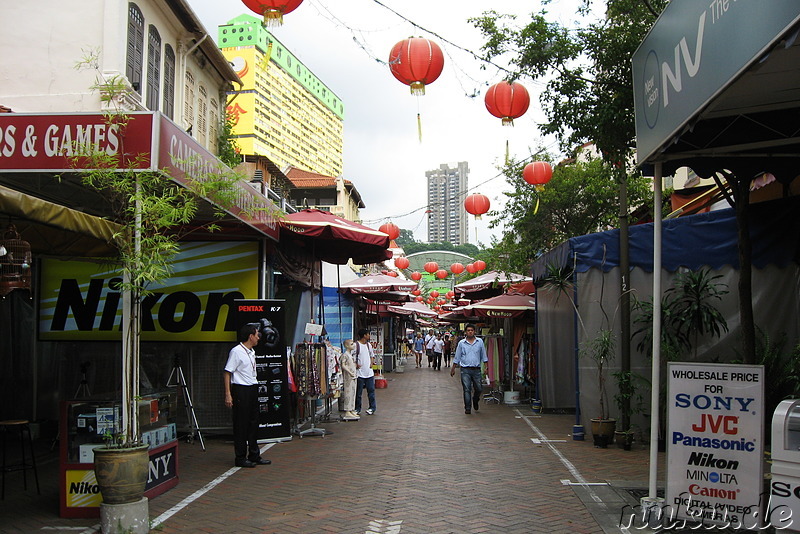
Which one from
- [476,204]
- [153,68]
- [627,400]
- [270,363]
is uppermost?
[153,68]

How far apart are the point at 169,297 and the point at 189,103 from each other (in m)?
9.55

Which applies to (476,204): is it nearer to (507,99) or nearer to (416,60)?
(507,99)

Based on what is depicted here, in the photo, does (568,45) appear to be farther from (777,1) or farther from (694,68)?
(777,1)

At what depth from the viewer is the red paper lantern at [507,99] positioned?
9.73 m

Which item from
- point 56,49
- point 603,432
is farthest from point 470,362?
point 56,49

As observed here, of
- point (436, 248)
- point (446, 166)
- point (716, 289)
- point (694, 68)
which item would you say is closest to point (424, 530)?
point (694, 68)

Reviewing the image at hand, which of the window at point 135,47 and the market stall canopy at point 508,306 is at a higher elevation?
the window at point 135,47

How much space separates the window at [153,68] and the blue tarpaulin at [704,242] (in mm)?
10228

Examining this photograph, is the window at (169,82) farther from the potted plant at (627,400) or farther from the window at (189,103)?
the potted plant at (627,400)

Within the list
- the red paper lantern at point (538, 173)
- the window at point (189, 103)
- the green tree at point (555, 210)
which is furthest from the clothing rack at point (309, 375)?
the green tree at point (555, 210)

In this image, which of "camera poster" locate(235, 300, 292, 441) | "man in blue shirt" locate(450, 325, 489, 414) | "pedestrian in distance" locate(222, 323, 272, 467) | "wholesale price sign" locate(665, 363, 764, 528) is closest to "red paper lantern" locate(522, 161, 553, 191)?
"man in blue shirt" locate(450, 325, 489, 414)

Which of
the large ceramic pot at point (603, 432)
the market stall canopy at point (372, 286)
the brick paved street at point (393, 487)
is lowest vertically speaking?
the brick paved street at point (393, 487)

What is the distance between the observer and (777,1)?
371cm

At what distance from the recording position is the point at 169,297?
11.7 m
